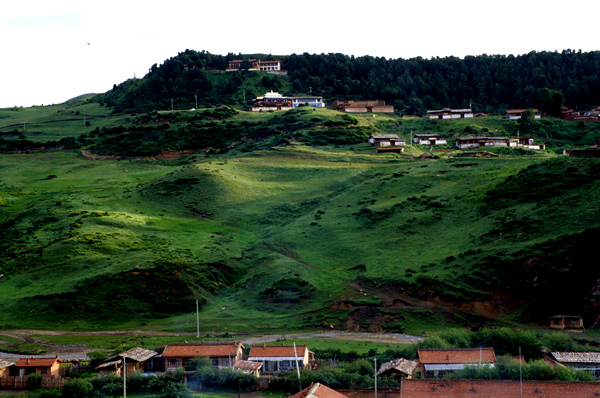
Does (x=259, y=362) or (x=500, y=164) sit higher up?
(x=500, y=164)

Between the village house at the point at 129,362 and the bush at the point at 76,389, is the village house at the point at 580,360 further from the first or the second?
the bush at the point at 76,389

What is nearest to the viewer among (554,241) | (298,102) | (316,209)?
(554,241)

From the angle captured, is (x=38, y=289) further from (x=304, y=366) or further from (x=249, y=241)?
(x=304, y=366)

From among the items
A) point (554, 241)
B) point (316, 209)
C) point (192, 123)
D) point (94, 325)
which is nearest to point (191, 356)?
point (94, 325)

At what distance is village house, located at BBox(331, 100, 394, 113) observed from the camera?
17612cm

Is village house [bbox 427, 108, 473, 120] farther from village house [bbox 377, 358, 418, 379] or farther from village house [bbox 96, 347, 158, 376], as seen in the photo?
village house [bbox 96, 347, 158, 376]

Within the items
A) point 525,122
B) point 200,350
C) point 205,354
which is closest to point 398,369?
point 205,354

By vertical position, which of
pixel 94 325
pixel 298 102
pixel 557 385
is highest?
pixel 298 102

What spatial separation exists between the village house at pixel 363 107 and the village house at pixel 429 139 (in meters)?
32.1

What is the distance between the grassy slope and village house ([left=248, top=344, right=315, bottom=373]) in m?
14.7

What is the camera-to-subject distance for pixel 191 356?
5178cm

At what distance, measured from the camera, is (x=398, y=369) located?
46844 millimetres

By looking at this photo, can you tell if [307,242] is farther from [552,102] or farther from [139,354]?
[552,102]

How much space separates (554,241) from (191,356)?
39.2 metres
